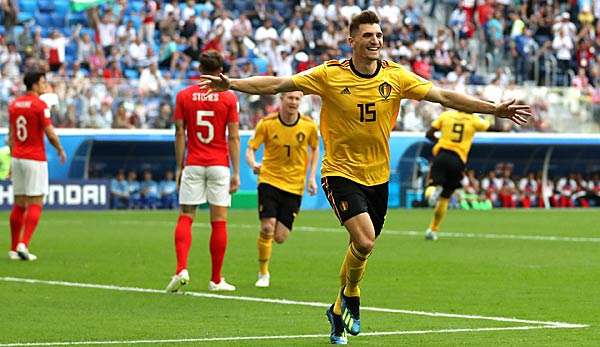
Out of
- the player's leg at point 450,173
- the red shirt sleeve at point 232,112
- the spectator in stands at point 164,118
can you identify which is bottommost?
the spectator in stands at point 164,118

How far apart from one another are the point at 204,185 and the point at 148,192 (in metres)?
22.0

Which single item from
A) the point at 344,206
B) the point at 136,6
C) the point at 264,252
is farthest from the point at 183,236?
the point at 136,6

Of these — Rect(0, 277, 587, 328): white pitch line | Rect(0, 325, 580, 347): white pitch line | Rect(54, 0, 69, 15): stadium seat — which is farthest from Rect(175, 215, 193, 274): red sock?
Rect(54, 0, 69, 15): stadium seat

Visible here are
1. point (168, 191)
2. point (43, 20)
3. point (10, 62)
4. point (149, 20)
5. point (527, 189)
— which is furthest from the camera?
point (527, 189)

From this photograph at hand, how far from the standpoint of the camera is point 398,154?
38438 millimetres

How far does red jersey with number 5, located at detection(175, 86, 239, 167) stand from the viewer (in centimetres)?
1478

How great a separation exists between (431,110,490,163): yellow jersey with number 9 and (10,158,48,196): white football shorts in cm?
788

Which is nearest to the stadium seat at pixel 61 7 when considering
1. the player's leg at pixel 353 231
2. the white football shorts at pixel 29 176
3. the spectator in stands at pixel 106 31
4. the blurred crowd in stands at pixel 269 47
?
the blurred crowd in stands at pixel 269 47

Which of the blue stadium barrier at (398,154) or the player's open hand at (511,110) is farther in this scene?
the blue stadium barrier at (398,154)

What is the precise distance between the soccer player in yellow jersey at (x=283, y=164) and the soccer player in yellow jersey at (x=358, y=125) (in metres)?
4.90

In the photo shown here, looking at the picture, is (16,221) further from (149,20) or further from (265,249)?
(149,20)

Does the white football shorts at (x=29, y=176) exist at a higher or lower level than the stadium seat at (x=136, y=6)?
lower

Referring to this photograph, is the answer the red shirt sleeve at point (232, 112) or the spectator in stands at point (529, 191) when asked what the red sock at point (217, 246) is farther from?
the spectator in stands at point (529, 191)

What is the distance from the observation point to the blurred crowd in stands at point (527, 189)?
1567 inches
